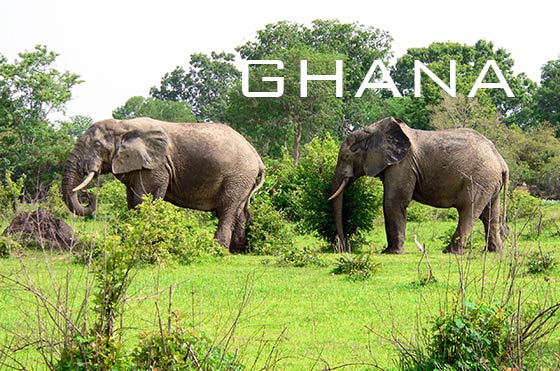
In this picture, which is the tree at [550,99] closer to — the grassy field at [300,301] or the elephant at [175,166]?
the elephant at [175,166]

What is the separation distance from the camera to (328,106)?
57.9 m

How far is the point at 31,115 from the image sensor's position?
5062cm

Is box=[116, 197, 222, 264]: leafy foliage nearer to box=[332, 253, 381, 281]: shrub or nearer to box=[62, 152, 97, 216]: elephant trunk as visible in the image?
box=[62, 152, 97, 216]: elephant trunk

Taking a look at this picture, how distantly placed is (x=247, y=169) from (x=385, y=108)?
5332 centimetres

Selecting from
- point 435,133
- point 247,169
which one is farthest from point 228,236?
point 435,133

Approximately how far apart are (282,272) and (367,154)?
5.50 metres

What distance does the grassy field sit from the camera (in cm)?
820

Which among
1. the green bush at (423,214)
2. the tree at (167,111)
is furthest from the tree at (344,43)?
the green bush at (423,214)

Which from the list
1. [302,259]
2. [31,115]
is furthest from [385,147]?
[31,115]

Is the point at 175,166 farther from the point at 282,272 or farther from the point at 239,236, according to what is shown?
the point at 282,272

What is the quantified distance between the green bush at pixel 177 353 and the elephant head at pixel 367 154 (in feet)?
42.4

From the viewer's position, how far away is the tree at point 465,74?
207 feet

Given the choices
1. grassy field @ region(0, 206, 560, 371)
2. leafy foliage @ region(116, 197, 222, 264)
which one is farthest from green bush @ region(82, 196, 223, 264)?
grassy field @ region(0, 206, 560, 371)

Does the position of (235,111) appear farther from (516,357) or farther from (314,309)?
(516,357)
